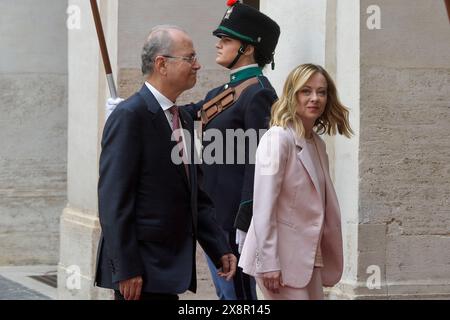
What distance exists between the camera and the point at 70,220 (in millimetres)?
9758

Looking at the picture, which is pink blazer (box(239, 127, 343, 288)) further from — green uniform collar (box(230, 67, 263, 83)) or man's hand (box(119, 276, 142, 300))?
green uniform collar (box(230, 67, 263, 83))

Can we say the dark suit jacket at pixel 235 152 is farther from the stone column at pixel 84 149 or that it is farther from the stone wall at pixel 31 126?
the stone wall at pixel 31 126

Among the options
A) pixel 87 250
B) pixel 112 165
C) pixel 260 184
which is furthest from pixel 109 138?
pixel 87 250

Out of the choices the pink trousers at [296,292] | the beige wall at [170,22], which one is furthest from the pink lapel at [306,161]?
the beige wall at [170,22]

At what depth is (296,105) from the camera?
511 cm

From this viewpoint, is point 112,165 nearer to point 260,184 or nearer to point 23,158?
point 260,184

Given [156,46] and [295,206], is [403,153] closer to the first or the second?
[295,206]

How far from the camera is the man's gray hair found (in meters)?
4.93

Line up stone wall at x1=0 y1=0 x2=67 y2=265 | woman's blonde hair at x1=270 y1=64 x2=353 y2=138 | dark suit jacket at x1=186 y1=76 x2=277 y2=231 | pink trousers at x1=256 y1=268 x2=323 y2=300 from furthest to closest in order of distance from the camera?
stone wall at x1=0 y1=0 x2=67 y2=265 → dark suit jacket at x1=186 y1=76 x2=277 y2=231 → woman's blonde hair at x1=270 y1=64 x2=353 y2=138 → pink trousers at x1=256 y1=268 x2=323 y2=300

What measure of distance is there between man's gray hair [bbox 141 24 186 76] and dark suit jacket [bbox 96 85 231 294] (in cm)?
12

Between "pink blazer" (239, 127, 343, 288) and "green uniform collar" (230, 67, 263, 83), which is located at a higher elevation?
"green uniform collar" (230, 67, 263, 83)

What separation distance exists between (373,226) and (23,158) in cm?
615

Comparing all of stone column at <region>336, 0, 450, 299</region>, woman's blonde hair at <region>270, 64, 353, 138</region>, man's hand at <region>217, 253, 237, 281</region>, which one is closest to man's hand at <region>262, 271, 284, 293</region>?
man's hand at <region>217, 253, 237, 281</region>

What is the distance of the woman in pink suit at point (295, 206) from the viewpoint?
4918 mm
